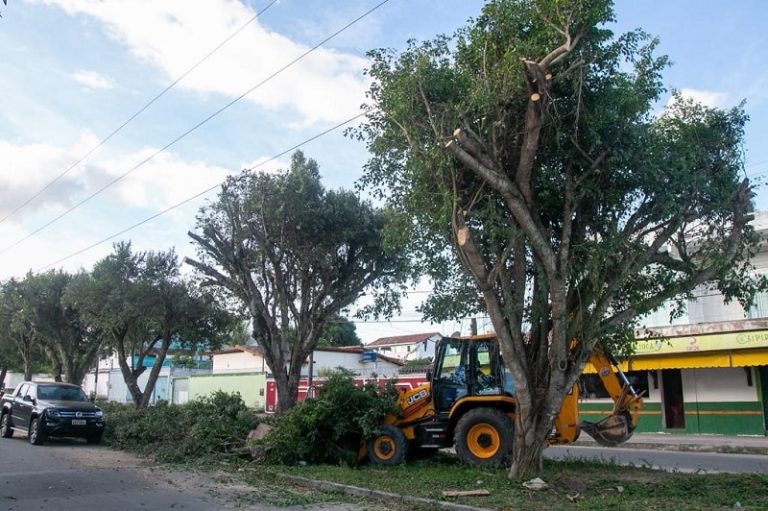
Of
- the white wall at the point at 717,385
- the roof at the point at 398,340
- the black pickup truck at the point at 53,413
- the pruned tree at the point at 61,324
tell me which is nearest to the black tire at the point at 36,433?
the black pickup truck at the point at 53,413

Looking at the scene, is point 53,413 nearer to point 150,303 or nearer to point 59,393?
point 59,393

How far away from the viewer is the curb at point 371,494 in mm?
9472

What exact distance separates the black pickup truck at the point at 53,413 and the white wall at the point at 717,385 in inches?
799

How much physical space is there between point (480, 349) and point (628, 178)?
16.4 ft

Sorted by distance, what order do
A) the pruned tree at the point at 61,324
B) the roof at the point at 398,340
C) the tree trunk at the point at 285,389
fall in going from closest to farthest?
the tree trunk at the point at 285,389 → the pruned tree at the point at 61,324 → the roof at the point at 398,340

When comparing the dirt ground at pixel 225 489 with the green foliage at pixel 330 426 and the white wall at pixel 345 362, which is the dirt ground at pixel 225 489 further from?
the white wall at pixel 345 362

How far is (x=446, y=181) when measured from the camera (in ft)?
36.9

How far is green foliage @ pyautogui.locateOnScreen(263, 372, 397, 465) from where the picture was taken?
14.2 meters

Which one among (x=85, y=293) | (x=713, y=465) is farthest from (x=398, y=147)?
(x=85, y=293)

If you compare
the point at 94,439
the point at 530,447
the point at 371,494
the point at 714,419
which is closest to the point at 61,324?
the point at 94,439

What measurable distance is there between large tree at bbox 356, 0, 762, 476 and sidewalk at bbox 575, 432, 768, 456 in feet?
30.2

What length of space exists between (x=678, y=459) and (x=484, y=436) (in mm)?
6980

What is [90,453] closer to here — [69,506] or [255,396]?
[69,506]

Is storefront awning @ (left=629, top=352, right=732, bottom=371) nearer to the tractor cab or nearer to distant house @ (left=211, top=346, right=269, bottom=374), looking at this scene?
the tractor cab
